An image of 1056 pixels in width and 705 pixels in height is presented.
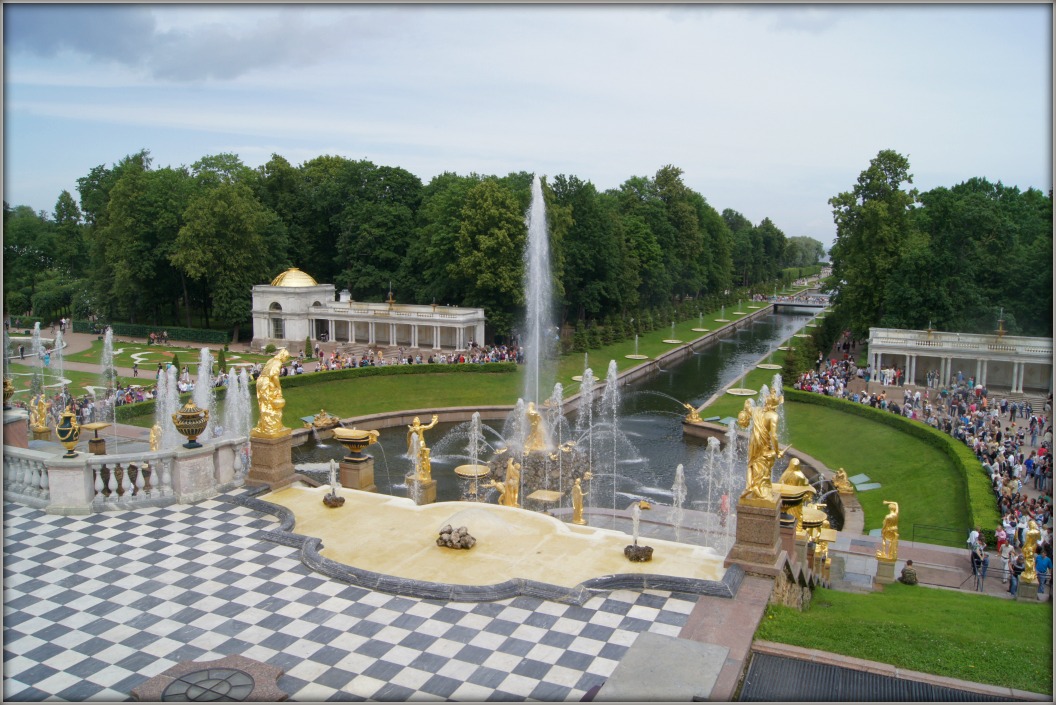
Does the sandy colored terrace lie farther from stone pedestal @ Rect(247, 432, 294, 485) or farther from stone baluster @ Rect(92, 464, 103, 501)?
stone baluster @ Rect(92, 464, 103, 501)

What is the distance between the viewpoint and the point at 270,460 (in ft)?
58.4

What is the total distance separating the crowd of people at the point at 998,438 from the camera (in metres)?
20.5

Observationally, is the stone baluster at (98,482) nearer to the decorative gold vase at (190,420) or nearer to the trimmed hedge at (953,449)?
the decorative gold vase at (190,420)

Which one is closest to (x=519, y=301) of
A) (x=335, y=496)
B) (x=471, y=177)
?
(x=471, y=177)

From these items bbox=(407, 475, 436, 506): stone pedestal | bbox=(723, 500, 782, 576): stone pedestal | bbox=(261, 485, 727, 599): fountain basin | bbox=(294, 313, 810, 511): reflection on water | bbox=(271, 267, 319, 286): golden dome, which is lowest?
bbox=(294, 313, 810, 511): reflection on water

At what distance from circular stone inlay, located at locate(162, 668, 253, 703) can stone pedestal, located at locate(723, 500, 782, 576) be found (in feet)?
25.8

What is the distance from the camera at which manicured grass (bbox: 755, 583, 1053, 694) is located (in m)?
10.8

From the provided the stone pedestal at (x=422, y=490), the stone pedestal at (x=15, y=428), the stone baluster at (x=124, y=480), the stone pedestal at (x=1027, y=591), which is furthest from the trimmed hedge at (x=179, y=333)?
the stone pedestal at (x=1027, y=591)

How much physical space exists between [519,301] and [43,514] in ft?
142

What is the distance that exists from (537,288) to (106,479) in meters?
35.1

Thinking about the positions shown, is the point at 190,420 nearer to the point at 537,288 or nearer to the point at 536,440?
the point at 536,440

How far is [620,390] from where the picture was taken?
52.9m

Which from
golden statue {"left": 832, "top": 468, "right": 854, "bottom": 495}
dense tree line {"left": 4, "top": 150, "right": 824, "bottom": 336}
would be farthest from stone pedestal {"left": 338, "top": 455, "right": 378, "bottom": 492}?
dense tree line {"left": 4, "top": 150, "right": 824, "bottom": 336}

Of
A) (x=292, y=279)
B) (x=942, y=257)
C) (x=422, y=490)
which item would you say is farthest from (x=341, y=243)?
(x=422, y=490)
